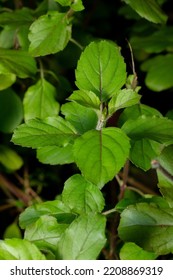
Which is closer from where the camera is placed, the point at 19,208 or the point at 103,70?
the point at 103,70

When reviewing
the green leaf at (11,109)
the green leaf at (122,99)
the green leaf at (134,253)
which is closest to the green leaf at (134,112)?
the green leaf at (122,99)

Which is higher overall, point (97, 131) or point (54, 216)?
point (97, 131)

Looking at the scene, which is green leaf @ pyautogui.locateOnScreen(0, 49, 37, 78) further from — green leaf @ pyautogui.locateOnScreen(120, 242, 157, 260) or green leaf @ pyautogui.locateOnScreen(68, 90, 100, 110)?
green leaf @ pyautogui.locateOnScreen(120, 242, 157, 260)

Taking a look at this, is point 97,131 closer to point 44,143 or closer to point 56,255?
point 44,143

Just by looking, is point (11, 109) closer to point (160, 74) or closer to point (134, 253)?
point (160, 74)

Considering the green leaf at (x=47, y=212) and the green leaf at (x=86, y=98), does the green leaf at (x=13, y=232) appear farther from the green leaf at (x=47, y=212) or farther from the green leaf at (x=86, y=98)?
the green leaf at (x=86, y=98)

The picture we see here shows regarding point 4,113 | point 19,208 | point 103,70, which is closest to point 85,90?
point 103,70

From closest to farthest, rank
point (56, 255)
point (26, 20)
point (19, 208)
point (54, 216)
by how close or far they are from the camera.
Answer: point (56, 255), point (54, 216), point (26, 20), point (19, 208)
